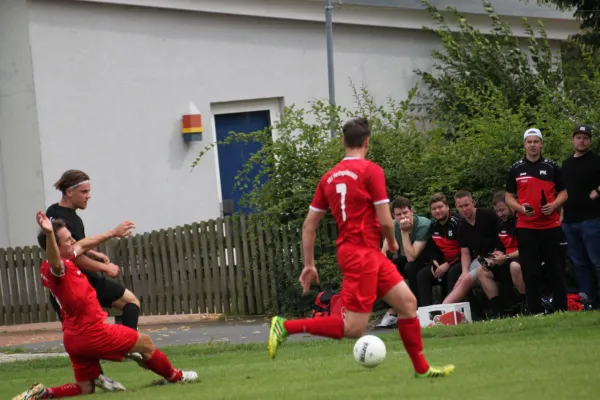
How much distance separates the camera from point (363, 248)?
30.6ft

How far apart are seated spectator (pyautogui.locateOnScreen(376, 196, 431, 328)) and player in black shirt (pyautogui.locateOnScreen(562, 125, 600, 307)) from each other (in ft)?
6.18

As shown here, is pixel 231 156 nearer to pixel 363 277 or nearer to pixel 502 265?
pixel 502 265

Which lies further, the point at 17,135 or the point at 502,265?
the point at 17,135

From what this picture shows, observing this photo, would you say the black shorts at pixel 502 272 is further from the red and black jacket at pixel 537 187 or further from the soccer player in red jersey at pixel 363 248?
the soccer player in red jersey at pixel 363 248

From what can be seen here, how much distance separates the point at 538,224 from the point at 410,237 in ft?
6.76

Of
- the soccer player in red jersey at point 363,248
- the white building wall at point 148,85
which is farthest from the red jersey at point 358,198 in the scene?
the white building wall at point 148,85

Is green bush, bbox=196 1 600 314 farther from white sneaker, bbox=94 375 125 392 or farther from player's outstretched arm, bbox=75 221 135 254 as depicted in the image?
white sneaker, bbox=94 375 125 392

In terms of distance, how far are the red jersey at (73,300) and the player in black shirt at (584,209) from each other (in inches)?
282

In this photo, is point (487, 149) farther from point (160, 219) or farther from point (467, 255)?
point (160, 219)

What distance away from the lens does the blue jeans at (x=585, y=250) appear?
15.2m

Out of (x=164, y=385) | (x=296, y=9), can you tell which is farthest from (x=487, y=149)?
(x=164, y=385)

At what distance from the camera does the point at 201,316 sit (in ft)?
64.1

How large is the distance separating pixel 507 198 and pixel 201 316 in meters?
6.34

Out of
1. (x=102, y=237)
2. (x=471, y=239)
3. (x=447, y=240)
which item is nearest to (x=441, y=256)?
(x=447, y=240)
